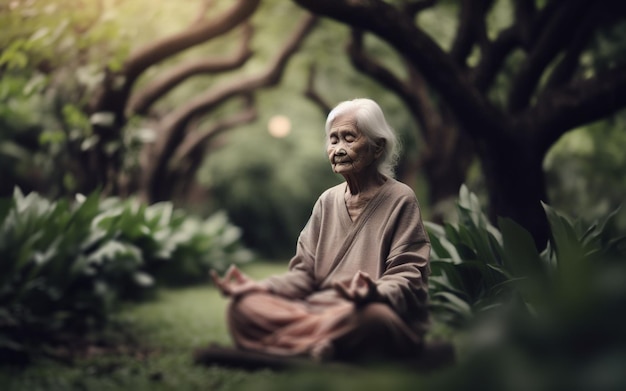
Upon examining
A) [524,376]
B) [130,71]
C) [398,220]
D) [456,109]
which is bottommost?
[524,376]

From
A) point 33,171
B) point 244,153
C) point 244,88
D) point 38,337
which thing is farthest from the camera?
point 244,153

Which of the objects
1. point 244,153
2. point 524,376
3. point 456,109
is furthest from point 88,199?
point 244,153

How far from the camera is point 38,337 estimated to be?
5328 millimetres

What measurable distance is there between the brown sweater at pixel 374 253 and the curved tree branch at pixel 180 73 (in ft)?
21.6

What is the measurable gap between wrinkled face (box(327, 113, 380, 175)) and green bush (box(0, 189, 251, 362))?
3129mm

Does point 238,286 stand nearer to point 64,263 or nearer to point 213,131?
point 64,263

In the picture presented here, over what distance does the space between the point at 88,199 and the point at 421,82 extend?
19.4 ft

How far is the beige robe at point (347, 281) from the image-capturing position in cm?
288

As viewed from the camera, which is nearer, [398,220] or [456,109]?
[398,220]

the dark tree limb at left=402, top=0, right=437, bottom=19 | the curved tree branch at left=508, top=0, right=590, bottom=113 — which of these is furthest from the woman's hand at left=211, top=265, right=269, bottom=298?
the dark tree limb at left=402, top=0, right=437, bottom=19

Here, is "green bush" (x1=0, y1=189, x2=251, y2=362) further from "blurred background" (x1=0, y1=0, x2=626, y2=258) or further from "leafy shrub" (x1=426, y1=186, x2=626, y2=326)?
"leafy shrub" (x1=426, y1=186, x2=626, y2=326)

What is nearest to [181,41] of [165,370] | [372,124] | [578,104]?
[165,370]

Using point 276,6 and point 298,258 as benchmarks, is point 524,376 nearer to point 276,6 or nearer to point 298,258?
point 298,258

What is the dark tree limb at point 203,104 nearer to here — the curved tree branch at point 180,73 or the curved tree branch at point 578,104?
Result: the curved tree branch at point 180,73
